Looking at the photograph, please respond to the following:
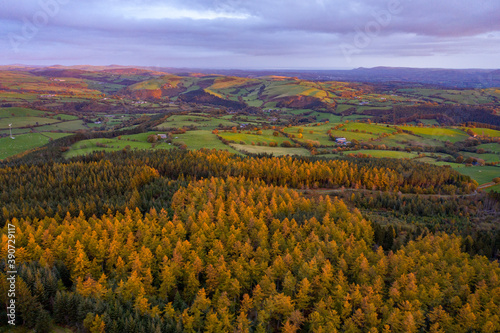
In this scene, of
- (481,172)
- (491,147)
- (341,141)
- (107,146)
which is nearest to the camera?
(481,172)

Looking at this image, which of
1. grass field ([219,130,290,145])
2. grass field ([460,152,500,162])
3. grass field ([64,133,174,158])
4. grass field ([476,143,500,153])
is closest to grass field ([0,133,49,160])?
grass field ([64,133,174,158])

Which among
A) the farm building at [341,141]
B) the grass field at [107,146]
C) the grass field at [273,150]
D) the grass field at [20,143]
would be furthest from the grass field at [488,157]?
the grass field at [20,143]

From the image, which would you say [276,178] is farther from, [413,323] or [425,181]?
[413,323]

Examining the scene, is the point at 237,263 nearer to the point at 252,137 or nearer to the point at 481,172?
the point at 481,172

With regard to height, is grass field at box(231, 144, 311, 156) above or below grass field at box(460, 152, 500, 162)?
above

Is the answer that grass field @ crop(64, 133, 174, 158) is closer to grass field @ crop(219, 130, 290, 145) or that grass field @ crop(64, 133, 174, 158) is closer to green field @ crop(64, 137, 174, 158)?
green field @ crop(64, 137, 174, 158)

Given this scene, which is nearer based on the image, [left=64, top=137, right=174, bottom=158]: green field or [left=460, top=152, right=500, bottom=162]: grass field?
[left=64, top=137, right=174, bottom=158]: green field

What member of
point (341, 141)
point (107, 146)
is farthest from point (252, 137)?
point (107, 146)
